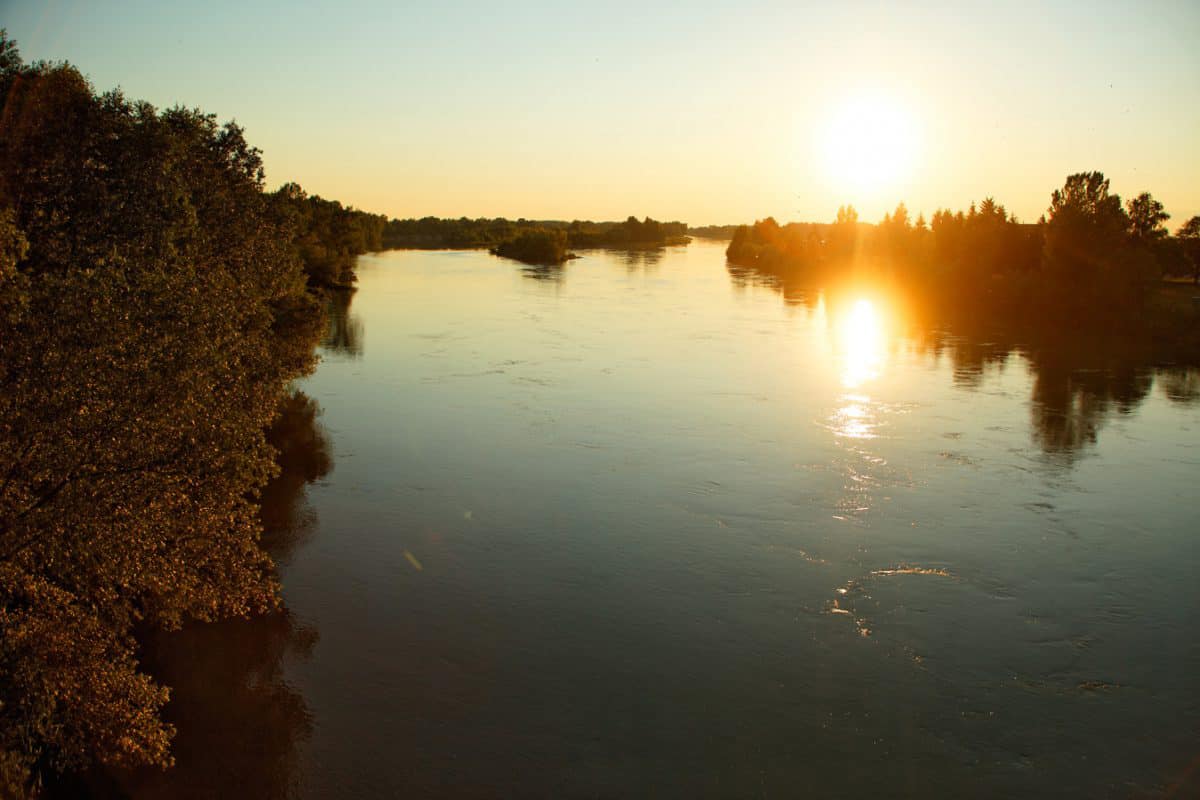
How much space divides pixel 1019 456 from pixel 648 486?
12144 mm

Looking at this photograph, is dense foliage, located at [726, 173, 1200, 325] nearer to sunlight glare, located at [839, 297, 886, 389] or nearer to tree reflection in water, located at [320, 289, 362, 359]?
sunlight glare, located at [839, 297, 886, 389]

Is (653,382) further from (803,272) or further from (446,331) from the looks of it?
(803,272)

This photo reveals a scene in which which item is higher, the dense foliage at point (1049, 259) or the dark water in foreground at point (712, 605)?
the dense foliage at point (1049, 259)

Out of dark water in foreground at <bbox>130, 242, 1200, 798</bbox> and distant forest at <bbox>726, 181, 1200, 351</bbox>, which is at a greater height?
distant forest at <bbox>726, 181, 1200, 351</bbox>

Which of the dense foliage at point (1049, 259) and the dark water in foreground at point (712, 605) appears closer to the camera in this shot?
the dark water in foreground at point (712, 605)

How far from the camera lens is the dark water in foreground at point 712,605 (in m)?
12.8

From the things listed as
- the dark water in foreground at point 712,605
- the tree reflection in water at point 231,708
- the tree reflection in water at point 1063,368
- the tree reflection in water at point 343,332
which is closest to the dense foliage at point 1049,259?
the tree reflection in water at point 1063,368

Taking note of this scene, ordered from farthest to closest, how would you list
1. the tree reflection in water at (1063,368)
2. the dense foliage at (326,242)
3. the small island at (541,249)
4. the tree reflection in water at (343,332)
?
the small island at (541,249), the dense foliage at (326,242), the tree reflection in water at (343,332), the tree reflection in water at (1063,368)

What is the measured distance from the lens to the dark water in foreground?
1284 centimetres

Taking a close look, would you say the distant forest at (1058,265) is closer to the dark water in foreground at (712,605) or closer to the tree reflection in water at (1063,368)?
the tree reflection in water at (1063,368)

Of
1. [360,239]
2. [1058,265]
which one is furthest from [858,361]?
[360,239]

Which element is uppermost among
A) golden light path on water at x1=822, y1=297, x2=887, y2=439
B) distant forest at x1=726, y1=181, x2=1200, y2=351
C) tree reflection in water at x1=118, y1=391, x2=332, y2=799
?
distant forest at x1=726, y1=181, x2=1200, y2=351

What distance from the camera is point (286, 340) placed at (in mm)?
27469

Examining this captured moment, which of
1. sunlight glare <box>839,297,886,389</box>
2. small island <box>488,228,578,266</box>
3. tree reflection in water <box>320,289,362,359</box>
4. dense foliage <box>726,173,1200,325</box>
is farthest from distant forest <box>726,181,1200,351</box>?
tree reflection in water <box>320,289,362,359</box>
